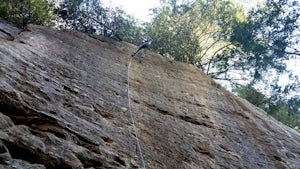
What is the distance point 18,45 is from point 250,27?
31.7 feet

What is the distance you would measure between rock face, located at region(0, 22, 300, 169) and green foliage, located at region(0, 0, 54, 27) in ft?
7.76

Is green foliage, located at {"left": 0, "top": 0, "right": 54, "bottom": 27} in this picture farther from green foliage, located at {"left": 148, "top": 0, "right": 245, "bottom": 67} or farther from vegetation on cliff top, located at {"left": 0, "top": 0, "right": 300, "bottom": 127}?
green foliage, located at {"left": 148, "top": 0, "right": 245, "bottom": 67}

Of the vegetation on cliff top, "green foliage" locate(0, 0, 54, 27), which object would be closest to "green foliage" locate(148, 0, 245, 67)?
the vegetation on cliff top

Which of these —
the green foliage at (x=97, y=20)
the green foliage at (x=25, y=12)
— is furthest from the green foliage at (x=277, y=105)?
the green foliage at (x=25, y=12)

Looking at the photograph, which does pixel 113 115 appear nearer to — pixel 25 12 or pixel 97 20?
pixel 25 12

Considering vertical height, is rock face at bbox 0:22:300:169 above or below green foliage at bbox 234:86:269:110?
below

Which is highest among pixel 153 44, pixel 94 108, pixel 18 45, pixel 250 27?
pixel 250 27

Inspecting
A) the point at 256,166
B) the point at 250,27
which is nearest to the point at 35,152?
the point at 256,166

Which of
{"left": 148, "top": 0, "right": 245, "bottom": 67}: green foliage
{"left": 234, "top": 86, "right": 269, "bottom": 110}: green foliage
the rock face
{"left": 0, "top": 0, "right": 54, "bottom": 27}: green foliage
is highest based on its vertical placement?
{"left": 148, "top": 0, "right": 245, "bottom": 67}: green foliage

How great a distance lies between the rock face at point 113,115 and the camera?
4699mm

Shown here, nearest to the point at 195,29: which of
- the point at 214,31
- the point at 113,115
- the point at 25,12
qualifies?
the point at 214,31

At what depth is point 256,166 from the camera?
661cm

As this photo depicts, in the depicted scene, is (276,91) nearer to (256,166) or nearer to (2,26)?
(256,166)

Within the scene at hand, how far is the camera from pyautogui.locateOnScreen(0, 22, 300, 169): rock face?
185 inches
